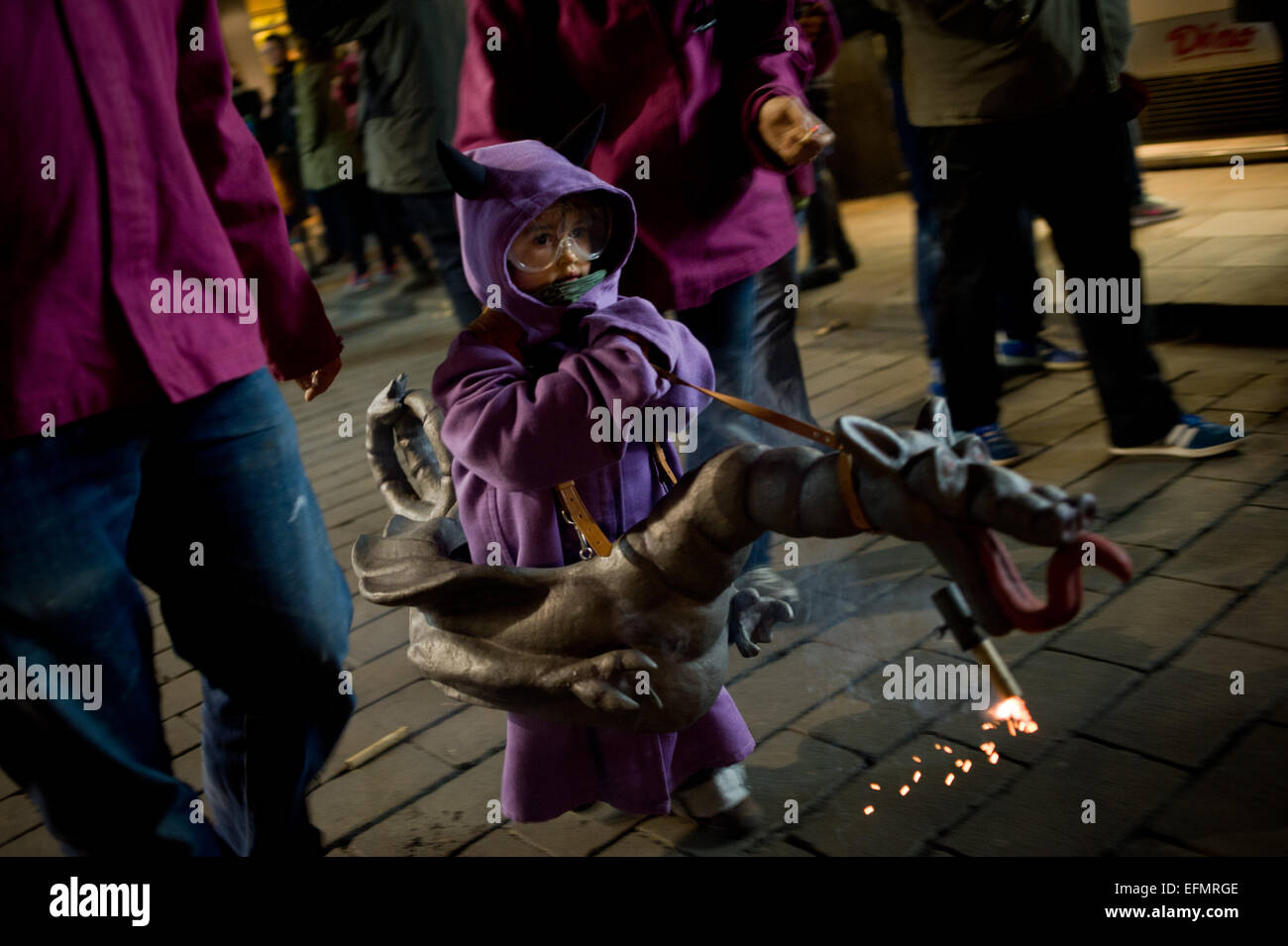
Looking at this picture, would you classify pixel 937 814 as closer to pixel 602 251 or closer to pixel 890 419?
pixel 602 251

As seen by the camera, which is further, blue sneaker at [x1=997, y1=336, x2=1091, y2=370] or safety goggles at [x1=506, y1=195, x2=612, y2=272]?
blue sneaker at [x1=997, y1=336, x2=1091, y2=370]

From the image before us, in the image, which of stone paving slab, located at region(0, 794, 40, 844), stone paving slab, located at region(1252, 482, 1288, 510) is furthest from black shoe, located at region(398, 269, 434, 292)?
stone paving slab, located at region(1252, 482, 1288, 510)

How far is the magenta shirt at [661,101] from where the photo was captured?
250cm

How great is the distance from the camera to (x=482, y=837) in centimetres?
236

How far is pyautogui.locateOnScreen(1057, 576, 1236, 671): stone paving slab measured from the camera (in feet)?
8.16

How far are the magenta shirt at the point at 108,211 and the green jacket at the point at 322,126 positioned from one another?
20.8 feet

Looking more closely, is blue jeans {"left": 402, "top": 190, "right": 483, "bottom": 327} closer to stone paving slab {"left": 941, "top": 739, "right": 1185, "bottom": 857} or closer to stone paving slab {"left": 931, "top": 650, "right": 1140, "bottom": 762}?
stone paving slab {"left": 931, "top": 650, "right": 1140, "bottom": 762}

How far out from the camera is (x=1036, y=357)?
457cm

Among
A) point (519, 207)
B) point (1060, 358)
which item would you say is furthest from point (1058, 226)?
point (519, 207)

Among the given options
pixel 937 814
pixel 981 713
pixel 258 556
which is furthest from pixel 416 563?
pixel 981 713

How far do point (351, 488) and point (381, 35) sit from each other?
1.91 meters

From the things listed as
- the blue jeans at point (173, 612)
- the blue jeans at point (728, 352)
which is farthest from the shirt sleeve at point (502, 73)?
the blue jeans at point (173, 612)

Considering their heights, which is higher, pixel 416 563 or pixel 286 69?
pixel 286 69

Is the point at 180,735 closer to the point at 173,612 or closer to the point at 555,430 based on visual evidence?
the point at 173,612
